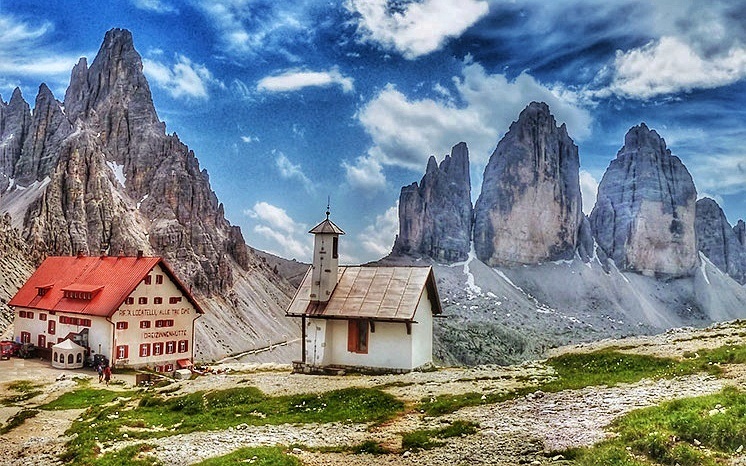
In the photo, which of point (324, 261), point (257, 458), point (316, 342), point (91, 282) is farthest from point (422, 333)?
point (91, 282)

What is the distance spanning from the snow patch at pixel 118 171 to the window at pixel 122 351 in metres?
153

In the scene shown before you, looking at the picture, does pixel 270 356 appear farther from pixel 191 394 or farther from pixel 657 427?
pixel 657 427

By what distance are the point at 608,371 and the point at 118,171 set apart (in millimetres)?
194550

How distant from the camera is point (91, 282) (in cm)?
5844

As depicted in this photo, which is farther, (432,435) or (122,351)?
(122,351)

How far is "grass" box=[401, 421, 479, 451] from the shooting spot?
18.2m

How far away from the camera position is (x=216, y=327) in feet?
491

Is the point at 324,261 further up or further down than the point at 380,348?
further up

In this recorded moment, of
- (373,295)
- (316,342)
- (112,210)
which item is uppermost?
(112,210)

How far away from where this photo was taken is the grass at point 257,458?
1726 cm

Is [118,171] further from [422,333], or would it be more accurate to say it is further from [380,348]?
[380,348]

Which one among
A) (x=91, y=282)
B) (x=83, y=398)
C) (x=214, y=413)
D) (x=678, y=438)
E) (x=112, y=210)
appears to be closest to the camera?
(x=678, y=438)

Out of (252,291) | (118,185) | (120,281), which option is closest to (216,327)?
(252,291)

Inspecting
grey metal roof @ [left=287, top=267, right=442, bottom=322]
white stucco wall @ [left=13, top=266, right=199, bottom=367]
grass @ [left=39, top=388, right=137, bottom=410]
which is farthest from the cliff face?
grey metal roof @ [left=287, top=267, right=442, bottom=322]
